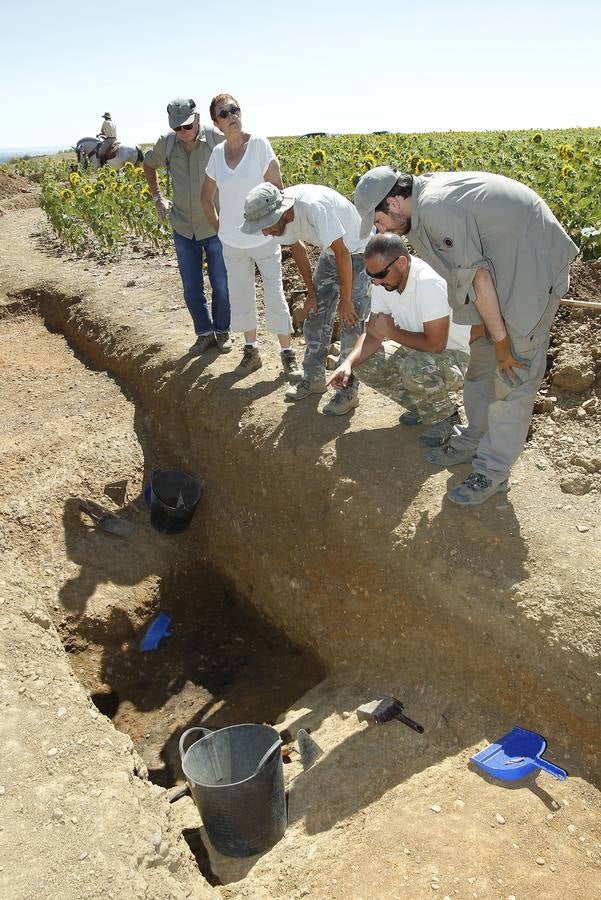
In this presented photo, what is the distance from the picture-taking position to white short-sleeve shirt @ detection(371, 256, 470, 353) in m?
3.86

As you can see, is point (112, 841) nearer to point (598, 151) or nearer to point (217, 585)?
point (217, 585)

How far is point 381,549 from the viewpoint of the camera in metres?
4.12

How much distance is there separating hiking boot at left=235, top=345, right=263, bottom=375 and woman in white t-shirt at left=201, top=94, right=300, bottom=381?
153 mm

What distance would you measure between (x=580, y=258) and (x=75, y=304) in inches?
206

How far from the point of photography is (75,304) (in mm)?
8086

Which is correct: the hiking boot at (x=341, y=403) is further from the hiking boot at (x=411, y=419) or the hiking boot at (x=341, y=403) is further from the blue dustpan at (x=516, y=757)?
the blue dustpan at (x=516, y=757)

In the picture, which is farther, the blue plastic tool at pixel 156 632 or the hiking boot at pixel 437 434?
the blue plastic tool at pixel 156 632

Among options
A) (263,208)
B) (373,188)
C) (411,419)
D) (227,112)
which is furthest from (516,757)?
(227,112)

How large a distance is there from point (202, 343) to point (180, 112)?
5.94 ft

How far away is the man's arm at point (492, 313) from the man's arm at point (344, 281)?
1.17 m

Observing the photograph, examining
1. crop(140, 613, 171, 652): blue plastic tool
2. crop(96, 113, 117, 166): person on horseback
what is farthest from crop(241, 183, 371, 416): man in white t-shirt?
crop(96, 113, 117, 166): person on horseback

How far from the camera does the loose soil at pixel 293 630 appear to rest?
2980 mm

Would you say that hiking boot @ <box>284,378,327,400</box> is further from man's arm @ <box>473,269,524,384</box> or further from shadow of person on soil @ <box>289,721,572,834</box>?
shadow of person on soil @ <box>289,721,572,834</box>

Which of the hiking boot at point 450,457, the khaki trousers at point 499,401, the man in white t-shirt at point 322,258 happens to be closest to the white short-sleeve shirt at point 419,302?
the khaki trousers at point 499,401
